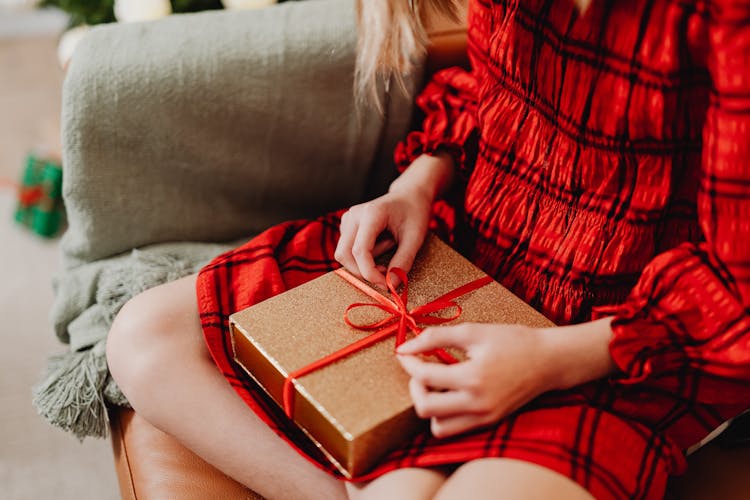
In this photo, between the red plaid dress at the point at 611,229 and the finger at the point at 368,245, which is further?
the finger at the point at 368,245

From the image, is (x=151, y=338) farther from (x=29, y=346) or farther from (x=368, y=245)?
(x=29, y=346)

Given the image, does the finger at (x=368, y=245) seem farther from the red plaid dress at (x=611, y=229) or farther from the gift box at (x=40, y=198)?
the gift box at (x=40, y=198)

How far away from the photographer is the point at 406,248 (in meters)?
0.65

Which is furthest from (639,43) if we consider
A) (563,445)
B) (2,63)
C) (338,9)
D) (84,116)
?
(2,63)

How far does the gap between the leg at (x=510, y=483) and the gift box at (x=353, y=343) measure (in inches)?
2.3

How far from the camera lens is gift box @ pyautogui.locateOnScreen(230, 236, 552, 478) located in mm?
521

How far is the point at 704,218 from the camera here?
54 cm

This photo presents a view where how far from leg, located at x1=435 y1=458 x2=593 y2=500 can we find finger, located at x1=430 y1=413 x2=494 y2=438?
3 centimetres

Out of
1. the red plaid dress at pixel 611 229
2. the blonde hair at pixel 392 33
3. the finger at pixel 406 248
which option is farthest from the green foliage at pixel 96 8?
the finger at pixel 406 248

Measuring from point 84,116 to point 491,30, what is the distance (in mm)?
480

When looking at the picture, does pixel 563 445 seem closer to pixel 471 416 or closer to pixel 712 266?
pixel 471 416

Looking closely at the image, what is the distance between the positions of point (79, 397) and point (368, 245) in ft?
1.25

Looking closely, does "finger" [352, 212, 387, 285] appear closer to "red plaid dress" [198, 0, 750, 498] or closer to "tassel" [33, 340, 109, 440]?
→ "red plaid dress" [198, 0, 750, 498]

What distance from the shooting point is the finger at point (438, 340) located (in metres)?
0.53
